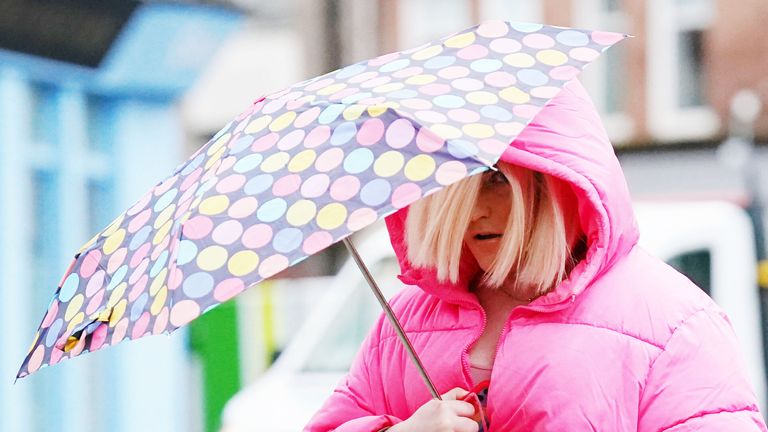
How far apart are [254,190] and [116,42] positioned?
3523mm

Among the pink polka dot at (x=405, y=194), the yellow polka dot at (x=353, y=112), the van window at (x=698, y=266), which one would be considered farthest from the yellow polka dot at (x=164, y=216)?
the van window at (x=698, y=266)

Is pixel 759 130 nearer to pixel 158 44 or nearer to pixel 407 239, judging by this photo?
pixel 158 44

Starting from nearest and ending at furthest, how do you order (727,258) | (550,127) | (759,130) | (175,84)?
1. (550,127)
2. (727,258)
3. (175,84)
4. (759,130)

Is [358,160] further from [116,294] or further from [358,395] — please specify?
[358,395]

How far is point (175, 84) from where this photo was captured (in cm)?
559

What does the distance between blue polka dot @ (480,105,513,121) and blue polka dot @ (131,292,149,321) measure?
56 centimetres

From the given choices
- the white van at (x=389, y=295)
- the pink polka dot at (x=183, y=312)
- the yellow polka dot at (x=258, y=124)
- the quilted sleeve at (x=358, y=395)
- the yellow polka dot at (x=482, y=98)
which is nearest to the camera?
the pink polka dot at (x=183, y=312)

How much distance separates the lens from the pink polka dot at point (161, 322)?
64.9 inches

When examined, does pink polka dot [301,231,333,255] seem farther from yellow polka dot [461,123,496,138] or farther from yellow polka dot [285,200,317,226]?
yellow polka dot [461,123,496,138]

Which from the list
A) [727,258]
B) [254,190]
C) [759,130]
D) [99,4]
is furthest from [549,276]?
[759,130]

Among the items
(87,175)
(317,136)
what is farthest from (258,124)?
(87,175)

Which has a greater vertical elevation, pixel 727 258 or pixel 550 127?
pixel 550 127

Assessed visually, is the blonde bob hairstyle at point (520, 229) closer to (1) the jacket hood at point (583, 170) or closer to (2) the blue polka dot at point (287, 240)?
(1) the jacket hood at point (583, 170)

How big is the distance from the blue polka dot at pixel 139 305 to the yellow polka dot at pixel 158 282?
0.04 ft
